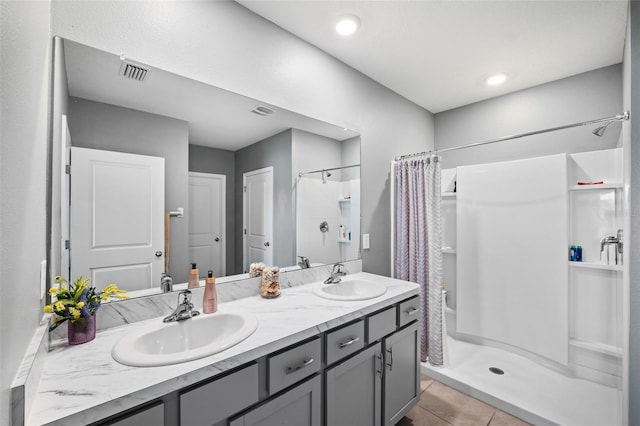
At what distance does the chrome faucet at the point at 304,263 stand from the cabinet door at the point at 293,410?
79 cm

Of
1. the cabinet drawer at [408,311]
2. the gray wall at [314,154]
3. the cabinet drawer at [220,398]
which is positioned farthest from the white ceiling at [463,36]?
the cabinet drawer at [220,398]

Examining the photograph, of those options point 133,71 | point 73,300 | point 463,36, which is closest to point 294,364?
point 73,300

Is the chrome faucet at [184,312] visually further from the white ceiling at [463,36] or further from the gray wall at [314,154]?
the white ceiling at [463,36]

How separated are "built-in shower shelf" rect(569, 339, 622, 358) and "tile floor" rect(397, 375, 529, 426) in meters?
0.89

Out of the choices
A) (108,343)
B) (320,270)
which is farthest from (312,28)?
(108,343)

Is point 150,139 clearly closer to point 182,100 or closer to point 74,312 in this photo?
point 182,100

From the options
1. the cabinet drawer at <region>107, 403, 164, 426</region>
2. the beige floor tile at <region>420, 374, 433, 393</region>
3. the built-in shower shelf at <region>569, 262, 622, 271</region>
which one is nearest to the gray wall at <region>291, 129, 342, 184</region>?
the cabinet drawer at <region>107, 403, 164, 426</region>

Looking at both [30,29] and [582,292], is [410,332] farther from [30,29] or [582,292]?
[30,29]

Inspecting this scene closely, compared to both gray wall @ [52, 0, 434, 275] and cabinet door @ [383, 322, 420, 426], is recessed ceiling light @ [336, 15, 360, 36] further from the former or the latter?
cabinet door @ [383, 322, 420, 426]

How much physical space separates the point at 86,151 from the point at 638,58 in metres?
2.54

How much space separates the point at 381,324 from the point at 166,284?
3.68 ft

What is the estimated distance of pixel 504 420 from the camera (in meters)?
1.83

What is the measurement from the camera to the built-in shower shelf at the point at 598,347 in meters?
2.04

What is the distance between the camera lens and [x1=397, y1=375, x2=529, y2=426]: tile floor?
1814 mm
